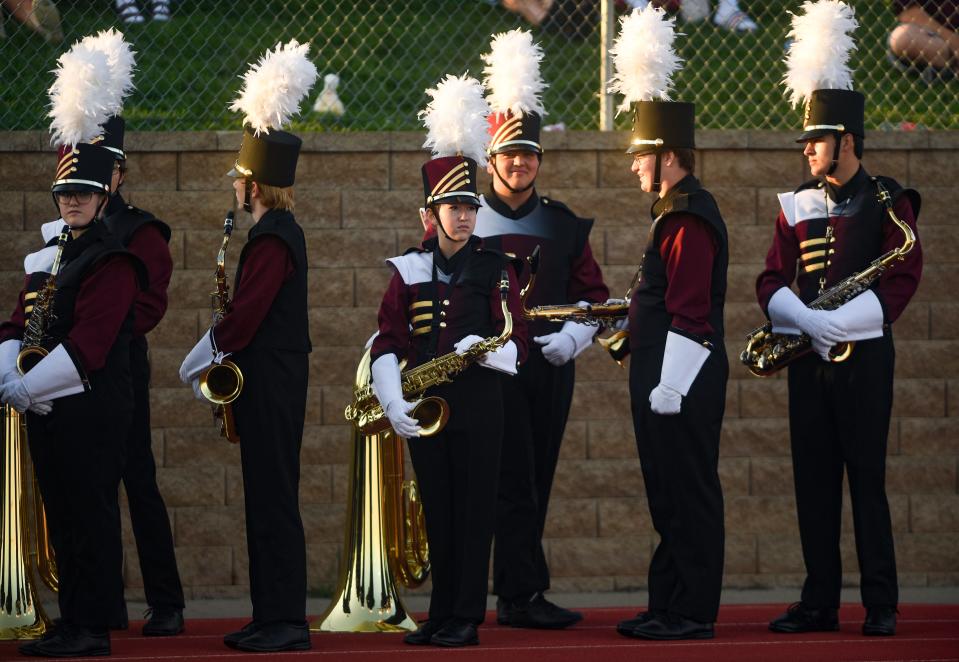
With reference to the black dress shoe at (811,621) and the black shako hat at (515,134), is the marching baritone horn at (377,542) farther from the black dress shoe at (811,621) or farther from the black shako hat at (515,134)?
the black dress shoe at (811,621)

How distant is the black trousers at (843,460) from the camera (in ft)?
22.7

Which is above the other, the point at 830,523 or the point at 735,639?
the point at 830,523

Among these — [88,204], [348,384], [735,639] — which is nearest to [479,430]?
[735,639]

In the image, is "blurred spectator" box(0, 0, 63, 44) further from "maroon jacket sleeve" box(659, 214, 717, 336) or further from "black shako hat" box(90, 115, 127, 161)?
"maroon jacket sleeve" box(659, 214, 717, 336)

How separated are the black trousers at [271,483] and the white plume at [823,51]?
Answer: 265 cm

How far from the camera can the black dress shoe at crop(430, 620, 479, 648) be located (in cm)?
651

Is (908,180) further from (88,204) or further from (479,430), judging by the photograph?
(88,204)

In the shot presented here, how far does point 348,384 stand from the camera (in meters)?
8.93

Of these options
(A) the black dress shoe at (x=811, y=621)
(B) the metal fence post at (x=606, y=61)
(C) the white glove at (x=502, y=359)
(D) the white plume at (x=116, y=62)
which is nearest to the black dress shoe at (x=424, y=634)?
(C) the white glove at (x=502, y=359)

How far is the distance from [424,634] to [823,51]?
317 cm

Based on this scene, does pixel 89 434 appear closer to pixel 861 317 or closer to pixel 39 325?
pixel 39 325

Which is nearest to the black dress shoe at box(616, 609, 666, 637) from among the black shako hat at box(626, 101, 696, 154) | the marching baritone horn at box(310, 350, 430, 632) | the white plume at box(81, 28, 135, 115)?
the marching baritone horn at box(310, 350, 430, 632)

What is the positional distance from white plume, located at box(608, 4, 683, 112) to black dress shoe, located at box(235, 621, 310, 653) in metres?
2.79

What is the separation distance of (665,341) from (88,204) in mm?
2468
